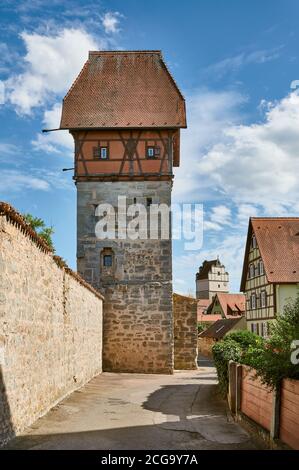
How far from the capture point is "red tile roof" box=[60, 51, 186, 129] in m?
23.0

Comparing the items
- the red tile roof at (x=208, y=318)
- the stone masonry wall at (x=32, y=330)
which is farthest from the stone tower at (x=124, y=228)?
the red tile roof at (x=208, y=318)

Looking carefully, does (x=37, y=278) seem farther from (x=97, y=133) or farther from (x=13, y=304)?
(x=97, y=133)

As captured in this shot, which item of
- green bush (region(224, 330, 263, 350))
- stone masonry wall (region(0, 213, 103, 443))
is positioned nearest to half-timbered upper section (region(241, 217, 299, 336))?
green bush (region(224, 330, 263, 350))

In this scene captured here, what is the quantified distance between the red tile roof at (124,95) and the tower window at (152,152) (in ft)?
3.05

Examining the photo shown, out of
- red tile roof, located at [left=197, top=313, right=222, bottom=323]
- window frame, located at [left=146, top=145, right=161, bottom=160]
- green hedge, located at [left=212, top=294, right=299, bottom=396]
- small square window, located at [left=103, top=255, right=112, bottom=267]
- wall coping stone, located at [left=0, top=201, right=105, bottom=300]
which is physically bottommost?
red tile roof, located at [left=197, top=313, right=222, bottom=323]

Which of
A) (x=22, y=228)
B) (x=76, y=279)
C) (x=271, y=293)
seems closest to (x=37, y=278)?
(x=22, y=228)

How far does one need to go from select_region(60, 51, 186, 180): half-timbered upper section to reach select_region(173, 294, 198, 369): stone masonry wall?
5.45 meters

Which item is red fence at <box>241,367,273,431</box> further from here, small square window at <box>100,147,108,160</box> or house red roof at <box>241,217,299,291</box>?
house red roof at <box>241,217,299,291</box>

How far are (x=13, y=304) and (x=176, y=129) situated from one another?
16472 mm

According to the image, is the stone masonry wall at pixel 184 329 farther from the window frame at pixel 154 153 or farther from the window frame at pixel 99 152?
the window frame at pixel 99 152

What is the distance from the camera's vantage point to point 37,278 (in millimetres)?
9398

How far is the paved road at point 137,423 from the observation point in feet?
25.6

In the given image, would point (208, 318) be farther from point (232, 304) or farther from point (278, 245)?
point (278, 245)

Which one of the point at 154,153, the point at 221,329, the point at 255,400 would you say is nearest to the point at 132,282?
the point at 154,153
